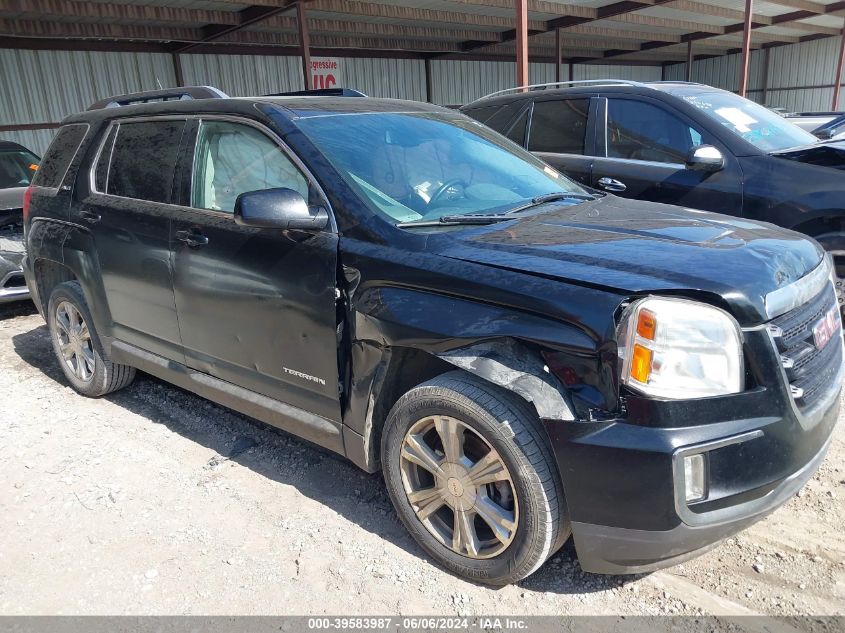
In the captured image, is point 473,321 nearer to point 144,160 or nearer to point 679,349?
point 679,349

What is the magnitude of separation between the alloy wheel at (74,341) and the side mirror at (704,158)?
14.1 feet

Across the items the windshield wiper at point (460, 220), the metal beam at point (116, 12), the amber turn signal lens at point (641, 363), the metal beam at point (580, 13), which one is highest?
the metal beam at point (116, 12)

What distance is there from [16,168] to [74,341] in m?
4.20

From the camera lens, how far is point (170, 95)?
405cm

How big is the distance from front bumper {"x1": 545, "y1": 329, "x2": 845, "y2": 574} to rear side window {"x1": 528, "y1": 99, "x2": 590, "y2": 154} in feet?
12.9

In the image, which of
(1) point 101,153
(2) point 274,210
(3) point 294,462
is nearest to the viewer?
(2) point 274,210

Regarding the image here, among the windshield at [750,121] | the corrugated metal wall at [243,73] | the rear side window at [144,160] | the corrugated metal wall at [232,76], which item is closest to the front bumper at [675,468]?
the rear side window at [144,160]

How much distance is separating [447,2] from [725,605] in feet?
44.1

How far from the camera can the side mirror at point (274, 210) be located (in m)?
→ 2.65

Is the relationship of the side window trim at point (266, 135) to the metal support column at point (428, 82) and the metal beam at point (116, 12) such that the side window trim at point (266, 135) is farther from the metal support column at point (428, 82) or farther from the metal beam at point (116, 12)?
the metal support column at point (428, 82)

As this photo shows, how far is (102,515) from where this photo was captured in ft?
10.1

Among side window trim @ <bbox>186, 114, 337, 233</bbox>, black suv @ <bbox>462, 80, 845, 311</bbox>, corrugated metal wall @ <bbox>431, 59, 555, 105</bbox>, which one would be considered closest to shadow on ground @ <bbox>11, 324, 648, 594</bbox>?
side window trim @ <bbox>186, 114, 337, 233</bbox>

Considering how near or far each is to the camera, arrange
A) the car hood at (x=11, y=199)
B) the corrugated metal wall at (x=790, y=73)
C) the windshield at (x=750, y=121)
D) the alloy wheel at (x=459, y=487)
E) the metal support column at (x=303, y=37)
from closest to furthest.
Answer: the alloy wheel at (x=459, y=487), the windshield at (x=750, y=121), the car hood at (x=11, y=199), the metal support column at (x=303, y=37), the corrugated metal wall at (x=790, y=73)

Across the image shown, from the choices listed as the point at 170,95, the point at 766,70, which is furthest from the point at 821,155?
the point at 766,70
